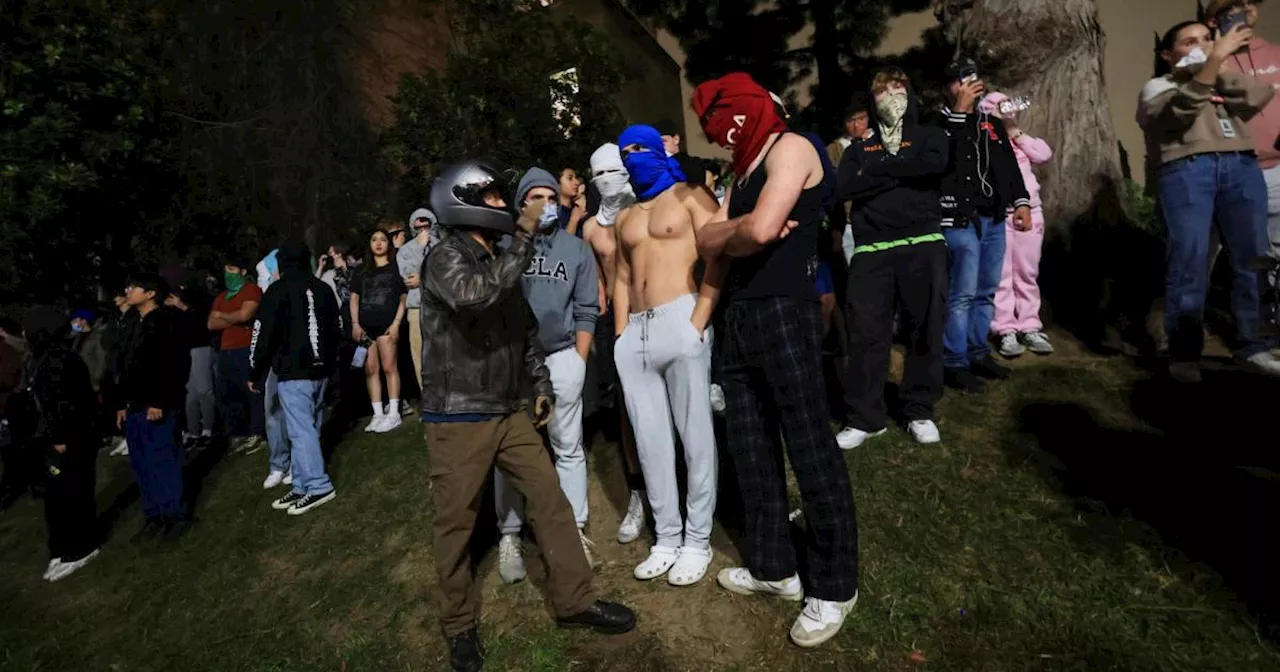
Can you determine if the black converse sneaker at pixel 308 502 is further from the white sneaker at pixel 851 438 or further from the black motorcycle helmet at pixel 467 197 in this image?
the white sneaker at pixel 851 438

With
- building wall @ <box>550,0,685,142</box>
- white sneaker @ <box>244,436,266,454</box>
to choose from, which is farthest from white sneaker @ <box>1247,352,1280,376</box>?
building wall @ <box>550,0,685,142</box>

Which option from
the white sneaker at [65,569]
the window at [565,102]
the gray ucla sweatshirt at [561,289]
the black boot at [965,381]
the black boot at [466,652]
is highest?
the window at [565,102]

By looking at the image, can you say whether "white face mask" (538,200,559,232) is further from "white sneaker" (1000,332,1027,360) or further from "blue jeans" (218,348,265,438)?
"blue jeans" (218,348,265,438)

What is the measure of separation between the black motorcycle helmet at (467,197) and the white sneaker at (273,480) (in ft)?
15.9

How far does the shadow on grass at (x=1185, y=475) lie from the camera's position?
322cm

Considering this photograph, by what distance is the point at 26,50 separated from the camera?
33.3 ft

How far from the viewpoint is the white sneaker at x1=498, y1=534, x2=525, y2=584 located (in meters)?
4.08

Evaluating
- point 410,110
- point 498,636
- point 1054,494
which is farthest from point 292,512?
point 410,110

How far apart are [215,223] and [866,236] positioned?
13678 mm

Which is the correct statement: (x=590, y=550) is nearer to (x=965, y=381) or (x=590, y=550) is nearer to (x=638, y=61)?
(x=965, y=381)

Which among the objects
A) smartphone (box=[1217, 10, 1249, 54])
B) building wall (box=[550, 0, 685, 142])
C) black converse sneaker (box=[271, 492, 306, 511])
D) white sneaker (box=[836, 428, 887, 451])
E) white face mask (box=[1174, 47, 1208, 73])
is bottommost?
black converse sneaker (box=[271, 492, 306, 511])

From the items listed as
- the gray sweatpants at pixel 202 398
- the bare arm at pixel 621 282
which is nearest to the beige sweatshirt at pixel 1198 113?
the bare arm at pixel 621 282

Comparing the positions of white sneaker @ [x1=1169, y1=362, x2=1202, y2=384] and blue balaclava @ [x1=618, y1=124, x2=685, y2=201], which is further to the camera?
white sneaker @ [x1=1169, y1=362, x2=1202, y2=384]

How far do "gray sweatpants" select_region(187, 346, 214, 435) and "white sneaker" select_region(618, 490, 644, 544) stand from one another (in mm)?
7118
